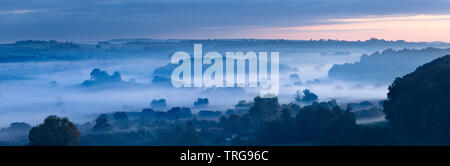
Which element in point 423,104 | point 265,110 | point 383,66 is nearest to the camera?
point 423,104

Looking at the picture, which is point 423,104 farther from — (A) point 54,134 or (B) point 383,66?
(B) point 383,66

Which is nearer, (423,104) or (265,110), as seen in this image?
(423,104)

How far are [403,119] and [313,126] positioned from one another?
7.49 m

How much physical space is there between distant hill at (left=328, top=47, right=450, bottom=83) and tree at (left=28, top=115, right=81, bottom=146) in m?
108

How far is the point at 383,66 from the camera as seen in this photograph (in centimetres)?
15350

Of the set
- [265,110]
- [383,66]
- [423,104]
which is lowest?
[265,110]

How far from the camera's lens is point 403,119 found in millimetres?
36938

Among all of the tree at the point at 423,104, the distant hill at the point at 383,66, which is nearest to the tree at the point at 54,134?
the tree at the point at 423,104

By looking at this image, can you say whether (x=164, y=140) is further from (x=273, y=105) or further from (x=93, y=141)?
(x=273, y=105)

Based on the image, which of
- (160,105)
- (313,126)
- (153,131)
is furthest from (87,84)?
(313,126)

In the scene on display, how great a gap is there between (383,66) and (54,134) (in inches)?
5213

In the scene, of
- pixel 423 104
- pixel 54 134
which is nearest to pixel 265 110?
pixel 423 104

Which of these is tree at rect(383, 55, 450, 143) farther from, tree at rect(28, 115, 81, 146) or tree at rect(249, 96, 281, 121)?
tree at rect(28, 115, 81, 146)

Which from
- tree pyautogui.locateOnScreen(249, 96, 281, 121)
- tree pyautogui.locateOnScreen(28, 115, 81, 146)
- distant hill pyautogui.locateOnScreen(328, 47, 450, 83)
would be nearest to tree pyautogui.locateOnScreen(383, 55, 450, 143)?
tree pyautogui.locateOnScreen(249, 96, 281, 121)
